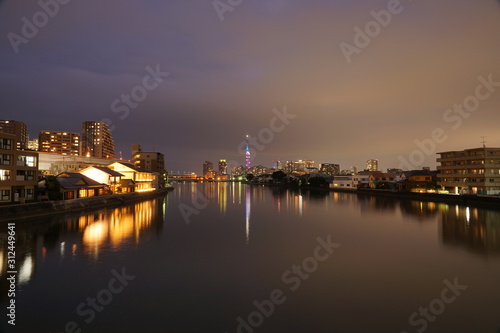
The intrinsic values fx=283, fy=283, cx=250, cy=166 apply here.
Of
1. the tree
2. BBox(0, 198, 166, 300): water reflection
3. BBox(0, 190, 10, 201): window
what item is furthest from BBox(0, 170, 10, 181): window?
BBox(0, 198, 166, 300): water reflection

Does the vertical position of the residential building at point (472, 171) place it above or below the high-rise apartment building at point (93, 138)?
below

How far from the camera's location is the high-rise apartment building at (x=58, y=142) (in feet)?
253

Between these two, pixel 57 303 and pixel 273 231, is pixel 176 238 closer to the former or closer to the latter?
pixel 273 231

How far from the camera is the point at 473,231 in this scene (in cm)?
1505

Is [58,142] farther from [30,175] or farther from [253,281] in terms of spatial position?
[253,281]

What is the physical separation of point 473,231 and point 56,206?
85.1ft

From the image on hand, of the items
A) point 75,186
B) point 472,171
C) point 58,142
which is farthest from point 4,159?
point 58,142

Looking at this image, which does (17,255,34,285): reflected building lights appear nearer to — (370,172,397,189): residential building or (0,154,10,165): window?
(0,154,10,165): window

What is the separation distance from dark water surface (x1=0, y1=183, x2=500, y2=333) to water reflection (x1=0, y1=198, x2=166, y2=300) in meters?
0.07

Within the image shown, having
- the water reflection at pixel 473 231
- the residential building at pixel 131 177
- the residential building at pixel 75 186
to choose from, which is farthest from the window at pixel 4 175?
the water reflection at pixel 473 231

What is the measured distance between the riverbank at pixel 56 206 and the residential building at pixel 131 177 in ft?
12.0

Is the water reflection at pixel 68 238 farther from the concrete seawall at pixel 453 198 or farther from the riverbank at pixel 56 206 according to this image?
the concrete seawall at pixel 453 198

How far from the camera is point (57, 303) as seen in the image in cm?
657

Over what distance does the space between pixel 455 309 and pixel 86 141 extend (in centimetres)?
10050
